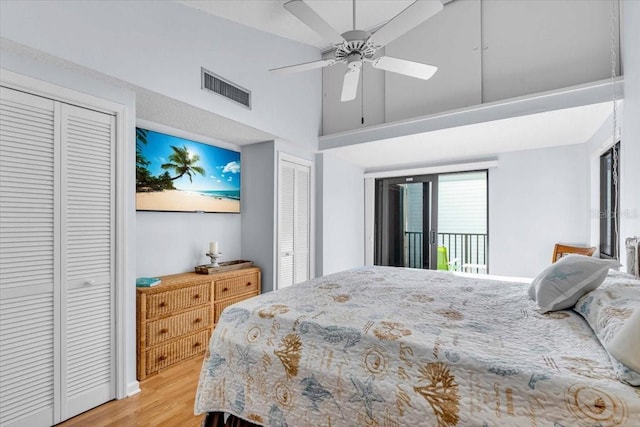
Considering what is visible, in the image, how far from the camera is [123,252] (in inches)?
88.0

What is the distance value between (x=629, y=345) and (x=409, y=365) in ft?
2.03

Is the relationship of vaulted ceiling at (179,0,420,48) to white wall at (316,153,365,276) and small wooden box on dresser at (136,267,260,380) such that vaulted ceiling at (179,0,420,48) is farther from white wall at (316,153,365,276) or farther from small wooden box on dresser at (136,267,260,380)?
small wooden box on dresser at (136,267,260,380)

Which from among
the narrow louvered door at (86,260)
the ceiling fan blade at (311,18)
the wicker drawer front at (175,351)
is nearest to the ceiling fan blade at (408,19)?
the ceiling fan blade at (311,18)

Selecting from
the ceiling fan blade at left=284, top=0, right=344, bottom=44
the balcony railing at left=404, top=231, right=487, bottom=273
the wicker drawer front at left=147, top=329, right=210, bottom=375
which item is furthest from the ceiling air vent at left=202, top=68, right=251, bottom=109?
the balcony railing at left=404, top=231, right=487, bottom=273

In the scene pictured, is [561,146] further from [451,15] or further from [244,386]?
[244,386]

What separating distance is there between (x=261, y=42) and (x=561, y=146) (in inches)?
150

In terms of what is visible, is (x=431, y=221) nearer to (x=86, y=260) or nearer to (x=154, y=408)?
(x=154, y=408)

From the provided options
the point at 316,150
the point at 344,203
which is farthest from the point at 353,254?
the point at 316,150

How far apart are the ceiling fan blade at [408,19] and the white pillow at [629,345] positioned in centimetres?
170

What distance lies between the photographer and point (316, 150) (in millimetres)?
4277

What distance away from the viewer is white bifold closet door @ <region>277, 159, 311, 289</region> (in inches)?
149

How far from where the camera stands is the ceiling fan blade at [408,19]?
68.9 inches

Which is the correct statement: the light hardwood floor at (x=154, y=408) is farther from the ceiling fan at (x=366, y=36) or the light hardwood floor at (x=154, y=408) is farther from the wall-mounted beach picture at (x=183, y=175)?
the ceiling fan at (x=366, y=36)

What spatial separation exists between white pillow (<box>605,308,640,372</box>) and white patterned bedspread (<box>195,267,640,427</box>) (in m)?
0.07
